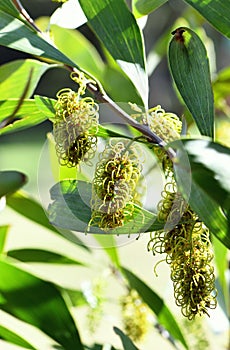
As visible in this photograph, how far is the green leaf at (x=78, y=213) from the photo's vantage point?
1.08ft

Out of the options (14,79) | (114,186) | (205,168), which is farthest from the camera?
(14,79)

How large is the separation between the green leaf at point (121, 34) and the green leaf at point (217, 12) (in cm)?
4

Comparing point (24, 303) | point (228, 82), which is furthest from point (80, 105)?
point (228, 82)

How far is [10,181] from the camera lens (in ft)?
0.99

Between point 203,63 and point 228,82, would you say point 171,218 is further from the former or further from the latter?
point 228,82

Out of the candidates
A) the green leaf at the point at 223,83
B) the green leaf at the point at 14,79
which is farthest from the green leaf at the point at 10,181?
the green leaf at the point at 223,83

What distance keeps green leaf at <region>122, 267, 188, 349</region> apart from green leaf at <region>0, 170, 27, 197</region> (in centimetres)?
19

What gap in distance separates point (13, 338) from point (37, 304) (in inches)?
1.6

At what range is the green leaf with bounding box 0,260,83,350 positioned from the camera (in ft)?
1.23

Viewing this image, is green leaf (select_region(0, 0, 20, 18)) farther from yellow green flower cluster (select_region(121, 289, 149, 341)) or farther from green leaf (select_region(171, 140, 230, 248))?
yellow green flower cluster (select_region(121, 289, 149, 341))

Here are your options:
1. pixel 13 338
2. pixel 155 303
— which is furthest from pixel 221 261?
pixel 13 338

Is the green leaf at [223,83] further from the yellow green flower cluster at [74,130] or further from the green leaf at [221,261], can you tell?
the yellow green flower cluster at [74,130]

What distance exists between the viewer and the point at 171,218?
1.04 feet

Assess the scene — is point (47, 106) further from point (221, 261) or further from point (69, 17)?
point (221, 261)
